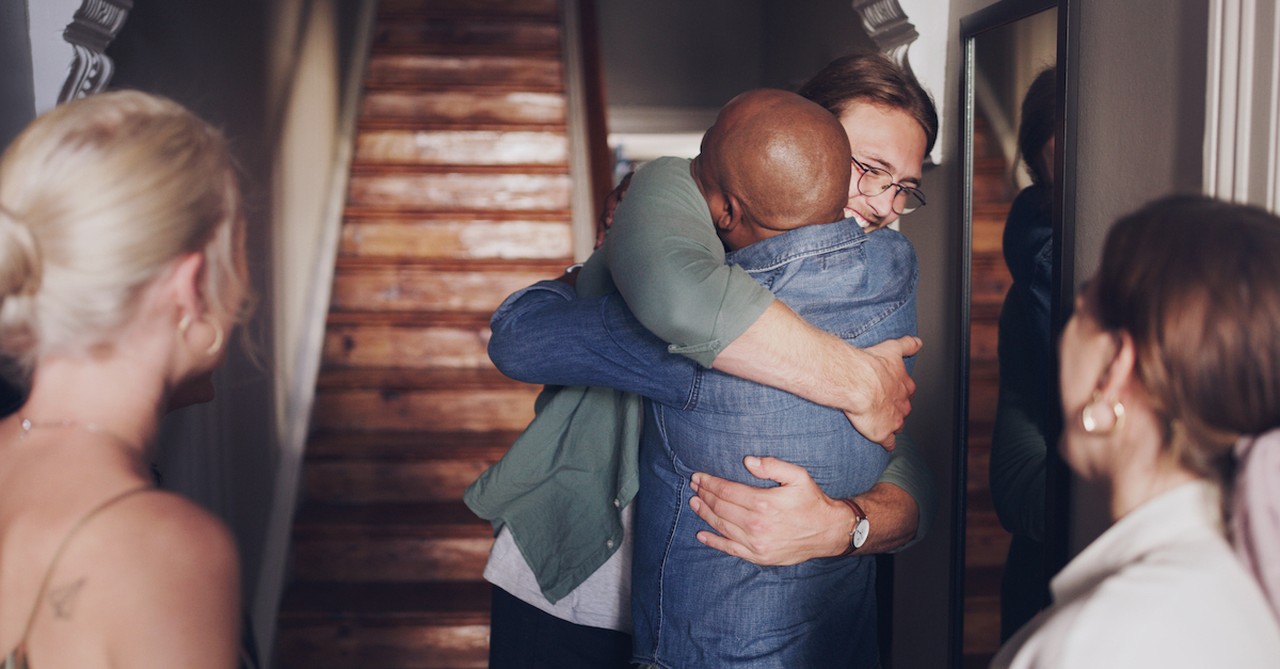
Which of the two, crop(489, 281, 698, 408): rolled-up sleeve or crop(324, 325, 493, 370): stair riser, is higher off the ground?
crop(489, 281, 698, 408): rolled-up sleeve

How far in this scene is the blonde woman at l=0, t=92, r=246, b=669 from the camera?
2.30ft

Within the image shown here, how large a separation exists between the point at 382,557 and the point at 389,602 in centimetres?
20

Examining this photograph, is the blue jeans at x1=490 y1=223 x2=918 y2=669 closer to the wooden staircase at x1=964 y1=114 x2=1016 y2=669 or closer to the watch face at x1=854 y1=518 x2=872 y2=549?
the watch face at x1=854 y1=518 x2=872 y2=549

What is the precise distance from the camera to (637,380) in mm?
1113

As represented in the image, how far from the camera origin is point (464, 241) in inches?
165

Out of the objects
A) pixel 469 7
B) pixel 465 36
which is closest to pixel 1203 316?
pixel 465 36

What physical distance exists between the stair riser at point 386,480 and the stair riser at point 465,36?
8.16 feet

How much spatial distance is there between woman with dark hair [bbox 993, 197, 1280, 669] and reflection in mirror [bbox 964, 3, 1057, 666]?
0.70 metres

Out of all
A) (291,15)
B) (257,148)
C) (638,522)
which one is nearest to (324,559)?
(257,148)

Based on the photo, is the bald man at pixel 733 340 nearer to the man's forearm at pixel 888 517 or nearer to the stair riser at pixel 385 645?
the man's forearm at pixel 888 517

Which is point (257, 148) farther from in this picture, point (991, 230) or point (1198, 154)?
point (1198, 154)

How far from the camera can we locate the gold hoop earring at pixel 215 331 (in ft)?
2.63

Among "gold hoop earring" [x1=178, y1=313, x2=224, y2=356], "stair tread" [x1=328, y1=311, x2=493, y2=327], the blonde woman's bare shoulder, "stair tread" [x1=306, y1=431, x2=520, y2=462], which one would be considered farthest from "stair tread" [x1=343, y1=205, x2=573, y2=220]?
the blonde woman's bare shoulder

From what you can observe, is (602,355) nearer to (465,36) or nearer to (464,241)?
(464,241)
